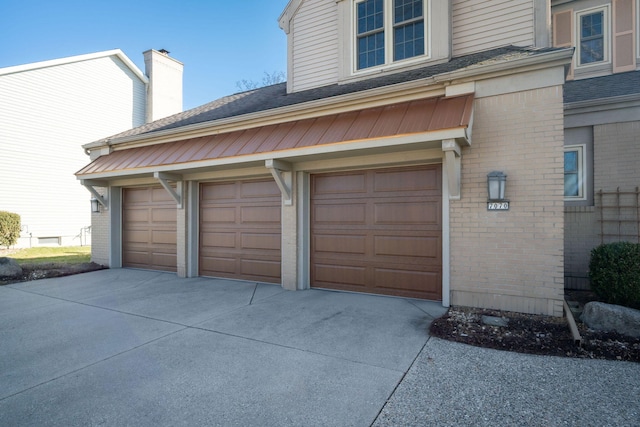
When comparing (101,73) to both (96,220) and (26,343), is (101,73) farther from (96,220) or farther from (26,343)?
(26,343)

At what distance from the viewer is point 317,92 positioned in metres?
7.97

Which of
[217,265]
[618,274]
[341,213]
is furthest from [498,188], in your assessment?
[217,265]

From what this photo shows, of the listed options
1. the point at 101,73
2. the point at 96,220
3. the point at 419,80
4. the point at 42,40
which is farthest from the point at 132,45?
the point at 419,80

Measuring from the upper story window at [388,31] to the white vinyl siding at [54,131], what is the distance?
15.0 meters

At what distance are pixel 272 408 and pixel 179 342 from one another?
6.62 feet

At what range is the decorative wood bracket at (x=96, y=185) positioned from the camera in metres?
9.95

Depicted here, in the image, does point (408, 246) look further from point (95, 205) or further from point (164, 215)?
point (95, 205)

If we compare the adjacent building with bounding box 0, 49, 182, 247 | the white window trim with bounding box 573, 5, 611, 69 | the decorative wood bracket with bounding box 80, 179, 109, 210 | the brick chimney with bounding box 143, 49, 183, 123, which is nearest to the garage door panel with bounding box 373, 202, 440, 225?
the white window trim with bounding box 573, 5, 611, 69

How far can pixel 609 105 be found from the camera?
711cm

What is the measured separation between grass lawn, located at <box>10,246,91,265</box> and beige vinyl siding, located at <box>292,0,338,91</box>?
30.2ft

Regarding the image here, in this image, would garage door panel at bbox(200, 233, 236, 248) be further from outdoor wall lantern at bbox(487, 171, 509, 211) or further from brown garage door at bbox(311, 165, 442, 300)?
outdoor wall lantern at bbox(487, 171, 509, 211)

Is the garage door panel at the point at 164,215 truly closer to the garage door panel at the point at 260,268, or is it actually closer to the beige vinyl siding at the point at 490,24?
the garage door panel at the point at 260,268

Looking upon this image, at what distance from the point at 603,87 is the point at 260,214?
8397 mm

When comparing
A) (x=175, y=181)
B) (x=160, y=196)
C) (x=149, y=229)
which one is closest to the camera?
(x=175, y=181)
